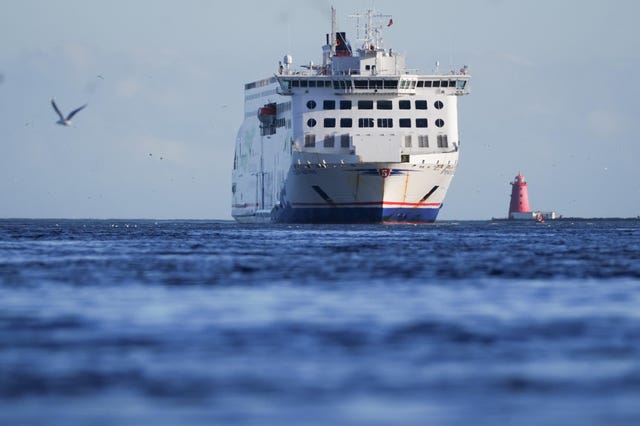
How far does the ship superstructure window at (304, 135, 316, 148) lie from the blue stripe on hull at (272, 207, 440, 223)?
4217 mm

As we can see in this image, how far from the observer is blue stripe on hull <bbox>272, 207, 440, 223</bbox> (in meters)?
93.9

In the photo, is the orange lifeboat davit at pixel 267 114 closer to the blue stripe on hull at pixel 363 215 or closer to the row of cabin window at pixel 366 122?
the blue stripe on hull at pixel 363 215

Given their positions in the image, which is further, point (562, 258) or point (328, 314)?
point (562, 258)

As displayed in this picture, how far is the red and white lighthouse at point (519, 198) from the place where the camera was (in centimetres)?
16875

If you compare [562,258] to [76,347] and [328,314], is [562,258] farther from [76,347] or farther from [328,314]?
[76,347]

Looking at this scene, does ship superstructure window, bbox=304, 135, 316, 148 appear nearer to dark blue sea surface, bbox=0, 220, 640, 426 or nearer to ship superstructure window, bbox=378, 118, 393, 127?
ship superstructure window, bbox=378, 118, 393, 127

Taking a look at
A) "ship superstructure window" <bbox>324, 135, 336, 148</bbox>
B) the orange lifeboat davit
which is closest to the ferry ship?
"ship superstructure window" <bbox>324, 135, 336, 148</bbox>

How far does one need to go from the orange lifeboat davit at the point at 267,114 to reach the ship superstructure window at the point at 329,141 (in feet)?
56.9

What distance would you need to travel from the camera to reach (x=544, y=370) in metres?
17.4

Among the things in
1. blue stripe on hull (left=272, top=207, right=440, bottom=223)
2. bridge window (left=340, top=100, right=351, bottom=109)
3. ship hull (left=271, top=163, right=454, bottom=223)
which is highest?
bridge window (left=340, top=100, right=351, bottom=109)

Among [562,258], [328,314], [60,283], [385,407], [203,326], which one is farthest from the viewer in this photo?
[562,258]

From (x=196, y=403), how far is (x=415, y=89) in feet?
278

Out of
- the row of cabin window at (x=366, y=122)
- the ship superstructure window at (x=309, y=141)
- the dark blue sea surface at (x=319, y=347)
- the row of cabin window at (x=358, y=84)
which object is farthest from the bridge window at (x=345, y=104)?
the dark blue sea surface at (x=319, y=347)

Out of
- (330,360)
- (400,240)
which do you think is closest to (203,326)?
(330,360)
